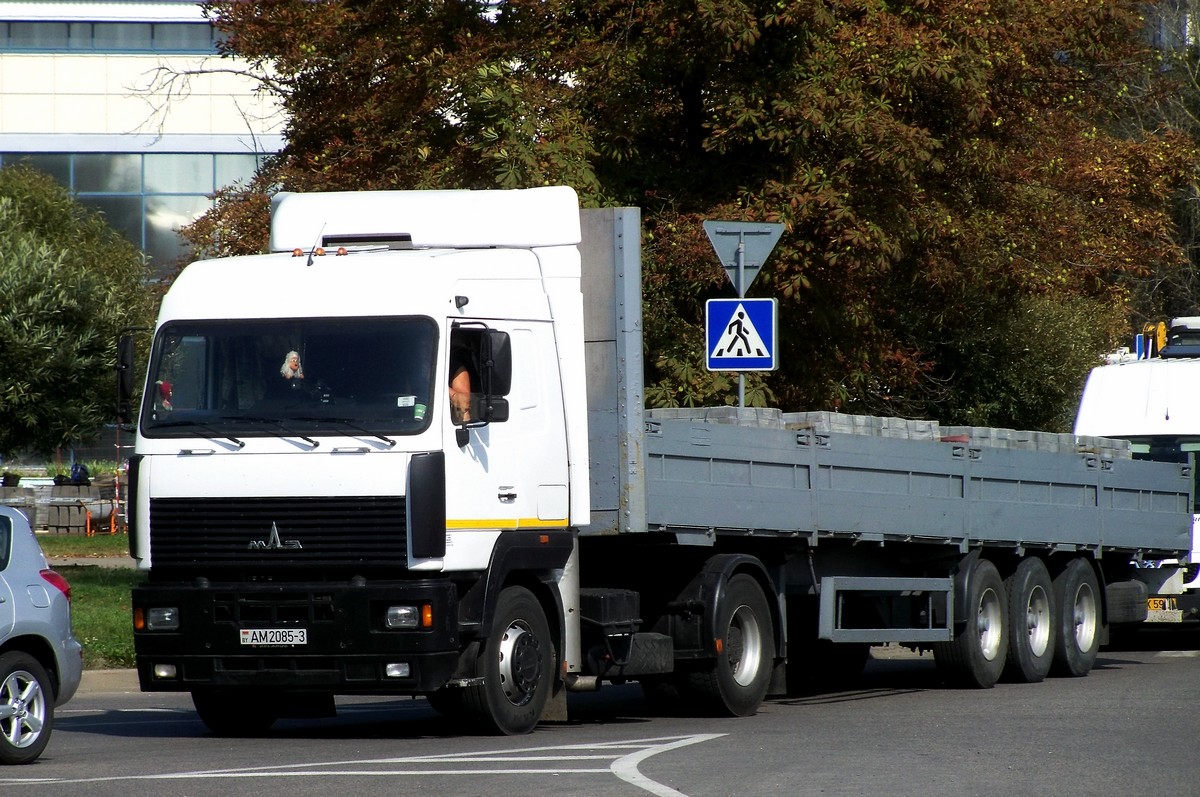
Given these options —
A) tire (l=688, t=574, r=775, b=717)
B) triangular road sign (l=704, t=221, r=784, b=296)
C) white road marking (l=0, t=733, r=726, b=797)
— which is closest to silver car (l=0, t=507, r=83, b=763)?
white road marking (l=0, t=733, r=726, b=797)

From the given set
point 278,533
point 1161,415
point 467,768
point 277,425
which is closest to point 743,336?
point 277,425

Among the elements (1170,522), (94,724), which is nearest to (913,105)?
(1170,522)

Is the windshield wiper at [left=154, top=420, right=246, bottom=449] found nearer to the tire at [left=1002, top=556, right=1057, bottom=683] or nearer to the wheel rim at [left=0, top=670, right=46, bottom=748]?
the wheel rim at [left=0, top=670, right=46, bottom=748]

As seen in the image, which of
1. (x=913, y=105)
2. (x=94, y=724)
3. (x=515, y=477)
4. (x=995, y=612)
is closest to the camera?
(x=515, y=477)

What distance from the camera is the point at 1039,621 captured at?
16688mm

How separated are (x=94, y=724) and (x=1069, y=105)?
12429 millimetres

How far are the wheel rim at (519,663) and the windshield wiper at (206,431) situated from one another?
6.36 feet

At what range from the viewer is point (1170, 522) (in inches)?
739

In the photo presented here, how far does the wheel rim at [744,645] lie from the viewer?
42.4 ft

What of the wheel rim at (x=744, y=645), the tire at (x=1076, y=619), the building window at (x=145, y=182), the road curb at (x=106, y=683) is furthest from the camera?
the building window at (x=145, y=182)

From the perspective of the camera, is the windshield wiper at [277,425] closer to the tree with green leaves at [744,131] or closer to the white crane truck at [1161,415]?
the tree with green leaves at [744,131]

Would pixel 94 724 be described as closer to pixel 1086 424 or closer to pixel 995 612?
pixel 995 612

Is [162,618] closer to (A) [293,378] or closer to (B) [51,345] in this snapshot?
(A) [293,378]

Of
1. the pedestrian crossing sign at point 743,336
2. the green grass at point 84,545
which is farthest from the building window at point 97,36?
the pedestrian crossing sign at point 743,336
